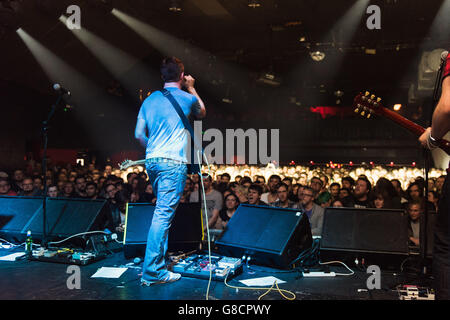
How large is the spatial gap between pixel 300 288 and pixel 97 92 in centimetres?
1123

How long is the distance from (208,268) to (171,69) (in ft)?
5.37

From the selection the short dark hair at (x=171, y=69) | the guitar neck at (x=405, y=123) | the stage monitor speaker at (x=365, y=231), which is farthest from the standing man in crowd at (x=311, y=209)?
the short dark hair at (x=171, y=69)

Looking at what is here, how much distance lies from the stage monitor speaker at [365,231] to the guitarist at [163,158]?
150cm

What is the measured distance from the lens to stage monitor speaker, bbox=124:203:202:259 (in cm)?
354

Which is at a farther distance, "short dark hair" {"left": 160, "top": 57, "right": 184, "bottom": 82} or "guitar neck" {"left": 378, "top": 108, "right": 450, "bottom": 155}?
"short dark hair" {"left": 160, "top": 57, "right": 184, "bottom": 82}

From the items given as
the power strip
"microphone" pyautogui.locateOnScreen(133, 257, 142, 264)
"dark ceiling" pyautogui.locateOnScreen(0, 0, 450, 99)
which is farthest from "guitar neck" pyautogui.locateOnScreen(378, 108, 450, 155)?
"dark ceiling" pyautogui.locateOnScreen(0, 0, 450, 99)

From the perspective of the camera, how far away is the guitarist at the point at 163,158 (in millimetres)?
2770

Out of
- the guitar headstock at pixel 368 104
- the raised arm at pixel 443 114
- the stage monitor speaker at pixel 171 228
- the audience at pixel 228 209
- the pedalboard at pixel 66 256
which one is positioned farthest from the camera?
the audience at pixel 228 209

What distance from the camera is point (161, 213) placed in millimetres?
2777

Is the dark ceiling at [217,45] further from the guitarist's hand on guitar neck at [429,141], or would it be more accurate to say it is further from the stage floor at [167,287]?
the guitarist's hand on guitar neck at [429,141]

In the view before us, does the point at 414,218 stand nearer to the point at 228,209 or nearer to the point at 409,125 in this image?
the point at 409,125

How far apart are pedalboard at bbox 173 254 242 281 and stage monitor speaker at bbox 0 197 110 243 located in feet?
4.12

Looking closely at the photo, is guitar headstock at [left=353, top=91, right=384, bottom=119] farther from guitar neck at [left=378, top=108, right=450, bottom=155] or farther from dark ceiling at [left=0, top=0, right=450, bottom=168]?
dark ceiling at [left=0, top=0, right=450, bottom=168]

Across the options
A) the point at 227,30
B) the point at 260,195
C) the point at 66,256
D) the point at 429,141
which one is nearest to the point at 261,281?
the point at 429,141
